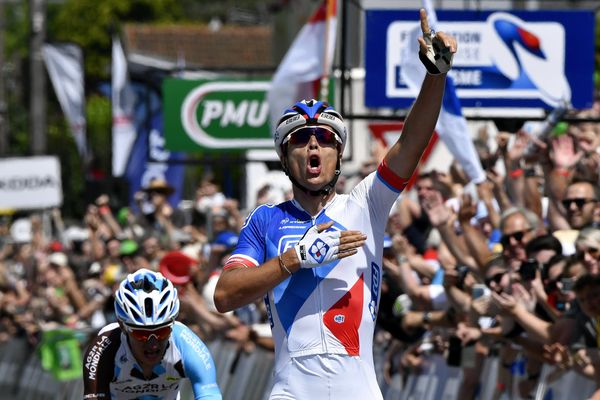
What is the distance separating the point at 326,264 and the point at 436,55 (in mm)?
930

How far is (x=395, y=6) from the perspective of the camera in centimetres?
1536

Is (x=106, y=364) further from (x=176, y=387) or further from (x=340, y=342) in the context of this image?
(x=340, y=342)

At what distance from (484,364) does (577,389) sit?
4.48 feet

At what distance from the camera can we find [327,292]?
21.6 ft

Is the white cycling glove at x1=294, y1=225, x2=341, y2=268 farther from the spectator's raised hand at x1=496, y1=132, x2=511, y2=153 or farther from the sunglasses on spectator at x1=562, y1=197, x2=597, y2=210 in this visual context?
the spectator's raised hand at x1=496, y1=132, x2=511, y2=153

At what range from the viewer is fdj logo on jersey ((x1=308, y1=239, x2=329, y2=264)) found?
629cm

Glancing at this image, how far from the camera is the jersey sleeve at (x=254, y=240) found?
6.63m

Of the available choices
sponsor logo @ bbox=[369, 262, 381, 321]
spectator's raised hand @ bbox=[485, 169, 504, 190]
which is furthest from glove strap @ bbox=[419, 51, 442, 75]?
spectator's raised hand @ bbox=[485, 169, 504, 190]

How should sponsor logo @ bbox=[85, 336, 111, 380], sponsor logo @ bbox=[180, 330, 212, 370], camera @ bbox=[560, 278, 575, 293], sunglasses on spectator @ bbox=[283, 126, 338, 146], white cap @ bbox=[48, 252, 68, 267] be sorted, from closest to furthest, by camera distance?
Answer: 1. sunglasses on spectator @ bbox=[283, 126, 338, 146]
2. sponsor logo @ bbox=[180, 330, 212, 370]
3. sponsor logo @ bbox=[85, 336, 111, 380]
4. camera @ bbox=[560, 278, 575, 293]
5. white cap @ bbox=[48, 252, 68, 267]

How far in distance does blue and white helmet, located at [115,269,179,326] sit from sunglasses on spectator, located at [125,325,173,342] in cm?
4

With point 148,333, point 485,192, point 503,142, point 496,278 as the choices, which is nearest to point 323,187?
point 148,333

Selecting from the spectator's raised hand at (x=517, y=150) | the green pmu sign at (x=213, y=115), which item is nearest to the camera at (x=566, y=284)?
the spectator's raised hand at (x=517, y=150)

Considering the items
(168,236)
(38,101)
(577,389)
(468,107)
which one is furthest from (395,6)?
(38,101)

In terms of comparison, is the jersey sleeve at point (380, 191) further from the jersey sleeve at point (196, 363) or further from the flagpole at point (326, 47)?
the flagpole at point (326, 47)
